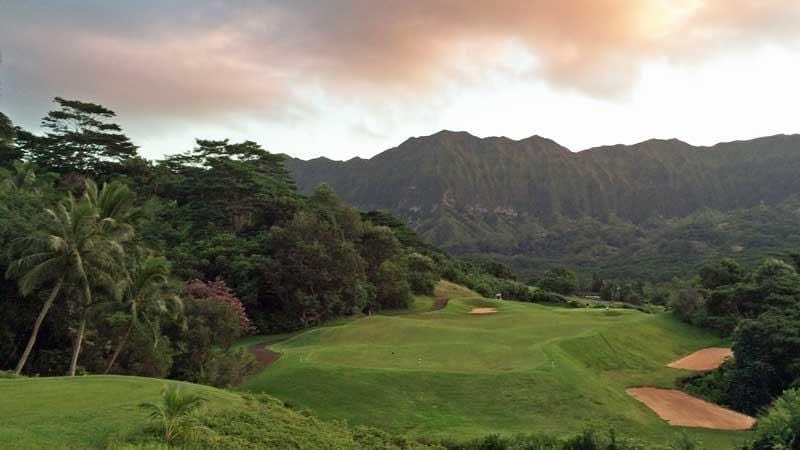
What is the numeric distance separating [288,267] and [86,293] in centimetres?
2406

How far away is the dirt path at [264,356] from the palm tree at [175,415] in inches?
693

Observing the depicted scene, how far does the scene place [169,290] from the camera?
2775 cm

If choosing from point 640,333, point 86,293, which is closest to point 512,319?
point 640,333

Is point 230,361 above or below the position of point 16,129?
below

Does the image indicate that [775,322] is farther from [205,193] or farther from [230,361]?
[205,193]

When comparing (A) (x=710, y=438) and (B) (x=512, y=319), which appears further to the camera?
(B) (x=512, y=319)

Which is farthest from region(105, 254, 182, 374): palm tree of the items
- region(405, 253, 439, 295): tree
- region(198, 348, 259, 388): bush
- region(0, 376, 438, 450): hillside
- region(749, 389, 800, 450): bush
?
region(405, 253, 439, 295): tree

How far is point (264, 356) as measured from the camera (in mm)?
34281

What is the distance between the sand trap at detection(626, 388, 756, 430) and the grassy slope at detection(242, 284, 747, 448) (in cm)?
97

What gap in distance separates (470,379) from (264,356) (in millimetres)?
14721

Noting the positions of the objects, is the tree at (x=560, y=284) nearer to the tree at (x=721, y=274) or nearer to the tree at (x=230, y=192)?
the tree at (x=721, y=274)

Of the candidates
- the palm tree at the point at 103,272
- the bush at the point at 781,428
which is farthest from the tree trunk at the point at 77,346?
the bush at the point at 781,428

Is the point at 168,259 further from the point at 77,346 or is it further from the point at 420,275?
the point at 420,275

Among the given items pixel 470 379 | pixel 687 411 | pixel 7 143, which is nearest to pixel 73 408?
pixel 470 379
